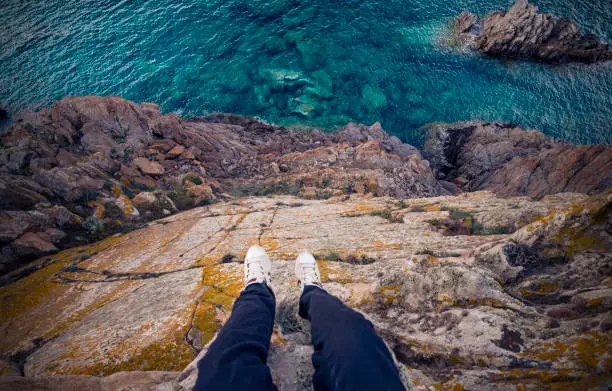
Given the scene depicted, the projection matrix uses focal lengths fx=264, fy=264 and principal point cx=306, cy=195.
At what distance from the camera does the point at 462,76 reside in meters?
30.9

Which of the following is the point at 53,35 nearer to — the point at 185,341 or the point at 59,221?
the point at 59,221

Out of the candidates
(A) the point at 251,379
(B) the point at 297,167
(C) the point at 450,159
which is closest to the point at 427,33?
(C) the point at 450,159

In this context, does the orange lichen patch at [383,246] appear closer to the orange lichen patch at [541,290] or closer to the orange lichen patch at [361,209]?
the orange lichen patch at [361,209]

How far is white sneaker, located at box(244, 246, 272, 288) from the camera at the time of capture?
223 inches

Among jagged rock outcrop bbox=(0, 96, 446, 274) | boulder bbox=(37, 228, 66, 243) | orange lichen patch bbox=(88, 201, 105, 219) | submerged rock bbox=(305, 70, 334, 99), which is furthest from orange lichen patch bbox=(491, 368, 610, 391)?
submerged rock bbox=(305, 70, 334, 99)

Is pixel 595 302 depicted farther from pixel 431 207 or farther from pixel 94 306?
pixel 94 306

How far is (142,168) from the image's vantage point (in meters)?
14.0

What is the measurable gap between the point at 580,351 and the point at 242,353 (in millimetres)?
4189

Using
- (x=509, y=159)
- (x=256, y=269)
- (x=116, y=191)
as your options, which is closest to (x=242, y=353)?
(x=256, y=269)

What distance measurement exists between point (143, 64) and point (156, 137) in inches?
871

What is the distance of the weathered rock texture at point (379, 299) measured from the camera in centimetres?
359

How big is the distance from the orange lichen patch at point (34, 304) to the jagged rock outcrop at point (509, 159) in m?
18.3

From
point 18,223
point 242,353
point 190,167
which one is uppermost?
A: point 18,223

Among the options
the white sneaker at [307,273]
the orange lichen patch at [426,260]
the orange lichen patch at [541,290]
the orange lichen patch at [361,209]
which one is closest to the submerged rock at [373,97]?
the orange lichen patch at [361,209]
